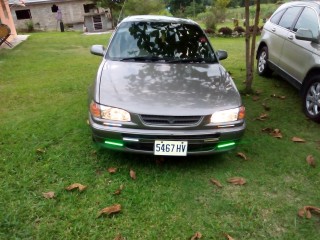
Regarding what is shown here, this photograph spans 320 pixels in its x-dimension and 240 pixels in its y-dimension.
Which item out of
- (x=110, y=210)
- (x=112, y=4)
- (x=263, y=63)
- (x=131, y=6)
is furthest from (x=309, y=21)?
(x=112, y=4)

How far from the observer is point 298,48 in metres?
4.88

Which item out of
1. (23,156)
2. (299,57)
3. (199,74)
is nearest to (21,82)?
(23,156)

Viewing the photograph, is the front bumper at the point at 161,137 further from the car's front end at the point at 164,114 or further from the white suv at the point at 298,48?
the white suv at the point at 298,48

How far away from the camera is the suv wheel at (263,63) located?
6426mm

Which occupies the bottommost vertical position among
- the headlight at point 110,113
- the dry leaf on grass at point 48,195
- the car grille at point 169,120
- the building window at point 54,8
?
the building window at point 54,8

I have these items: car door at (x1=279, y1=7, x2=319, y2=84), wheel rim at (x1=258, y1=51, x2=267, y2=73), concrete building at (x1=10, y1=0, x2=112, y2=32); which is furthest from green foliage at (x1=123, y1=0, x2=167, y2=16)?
car door at (x1=279, y1=7, x2=319, y2=84)

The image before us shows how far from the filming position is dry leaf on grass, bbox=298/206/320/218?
272cm

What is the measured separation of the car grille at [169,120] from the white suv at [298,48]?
97.8 inches

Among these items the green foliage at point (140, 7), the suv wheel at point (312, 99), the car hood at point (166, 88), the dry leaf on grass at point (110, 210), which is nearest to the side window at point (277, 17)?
the suv wheel at point (312, 99)

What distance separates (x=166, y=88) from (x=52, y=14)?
2790 centimetres

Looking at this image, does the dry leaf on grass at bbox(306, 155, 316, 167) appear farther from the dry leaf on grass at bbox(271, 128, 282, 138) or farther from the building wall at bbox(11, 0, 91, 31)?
the building wall at bbox(11, 0, 91, 31)

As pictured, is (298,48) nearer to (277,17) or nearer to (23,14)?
(277,17)

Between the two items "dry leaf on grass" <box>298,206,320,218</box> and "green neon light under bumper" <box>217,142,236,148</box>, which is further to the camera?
"green neon light under bumper" <box>217,142,236,148</box>

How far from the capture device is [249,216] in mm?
2689
